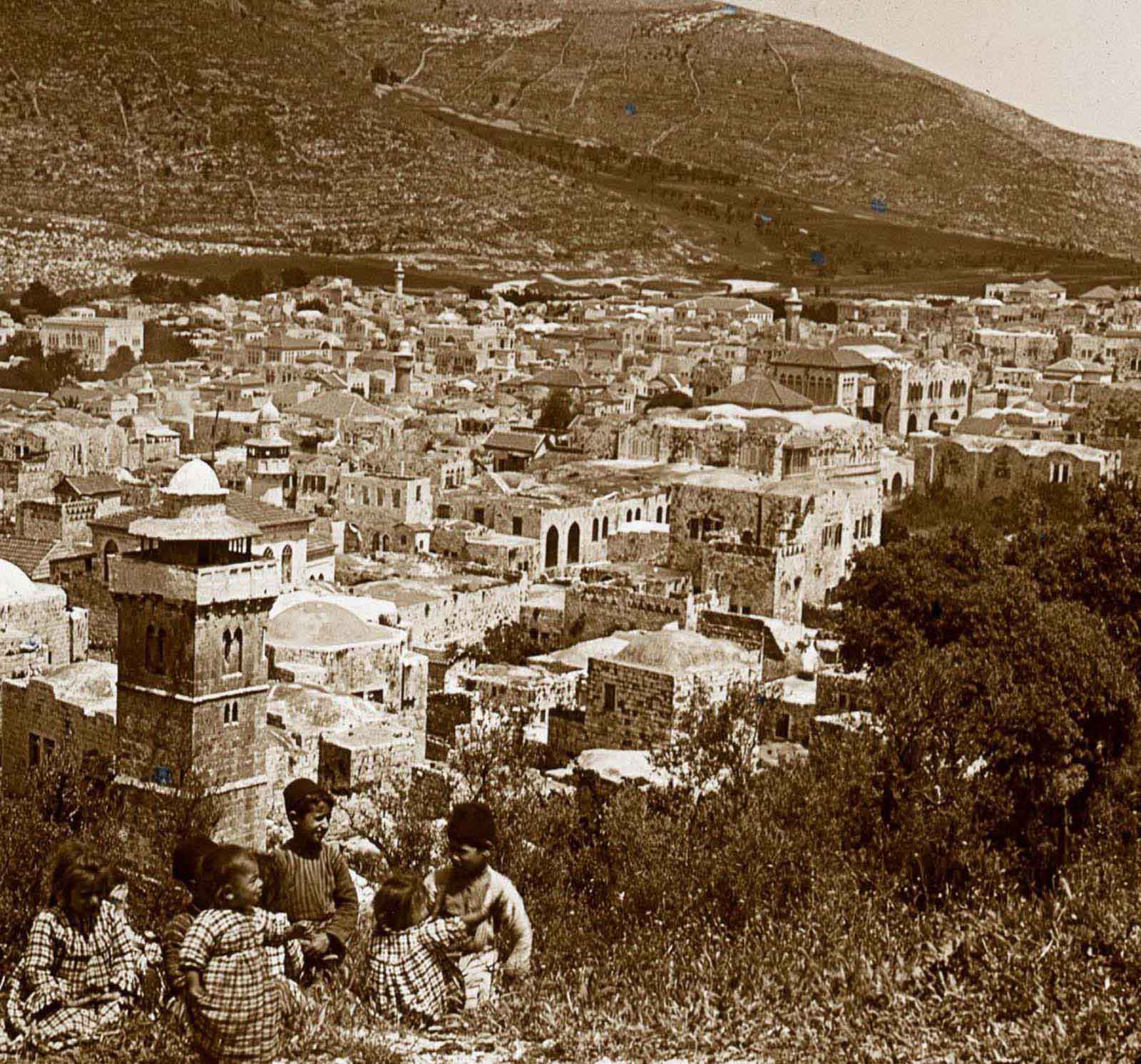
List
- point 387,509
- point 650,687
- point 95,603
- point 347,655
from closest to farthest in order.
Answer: point 650,687
point 347,655
point 95,603
point 387,509

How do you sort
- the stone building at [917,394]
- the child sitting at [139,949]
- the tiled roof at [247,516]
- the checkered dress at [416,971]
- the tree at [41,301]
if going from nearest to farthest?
the child sitting at [139,949] → the checkered dress at [416,971] → the tiled roof at [247,516] → the stone building at [917,394] → the tree at [41,301]

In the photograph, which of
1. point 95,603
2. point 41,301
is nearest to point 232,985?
point 95,603

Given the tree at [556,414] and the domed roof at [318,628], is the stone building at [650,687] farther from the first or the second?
the tree at [556,414]

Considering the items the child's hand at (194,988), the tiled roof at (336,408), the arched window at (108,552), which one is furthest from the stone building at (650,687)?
the tiled roof at (336,408)

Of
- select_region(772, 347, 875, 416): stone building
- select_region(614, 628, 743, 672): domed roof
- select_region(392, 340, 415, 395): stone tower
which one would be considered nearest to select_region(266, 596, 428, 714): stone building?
select_region(614, 628, 743, 672): domed roof

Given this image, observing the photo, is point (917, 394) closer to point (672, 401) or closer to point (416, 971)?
point (672, 401)

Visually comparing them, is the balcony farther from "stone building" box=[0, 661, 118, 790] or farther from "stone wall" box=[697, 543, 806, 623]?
"stone wall" box=[697, 543, 806, 623]

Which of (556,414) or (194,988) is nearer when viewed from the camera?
(194,988)
